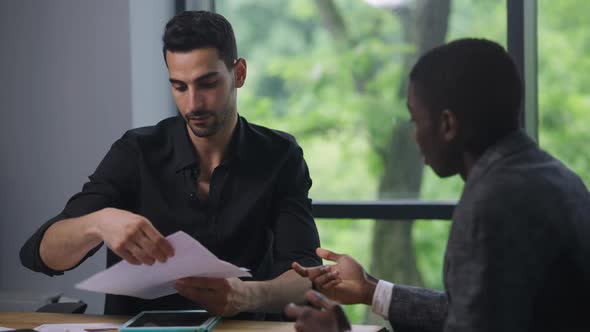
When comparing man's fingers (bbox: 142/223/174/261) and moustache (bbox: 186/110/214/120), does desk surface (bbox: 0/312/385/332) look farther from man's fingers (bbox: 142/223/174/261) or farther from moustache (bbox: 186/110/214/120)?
moustache (bbox: 186/110/214/120)

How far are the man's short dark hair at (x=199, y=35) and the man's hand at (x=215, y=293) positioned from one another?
0.65 m

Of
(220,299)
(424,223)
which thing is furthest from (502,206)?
(424,223)

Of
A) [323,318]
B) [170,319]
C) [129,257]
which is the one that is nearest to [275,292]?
[170,319]

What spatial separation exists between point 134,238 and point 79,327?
269 mm

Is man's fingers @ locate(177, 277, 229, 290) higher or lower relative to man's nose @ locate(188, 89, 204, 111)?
lower

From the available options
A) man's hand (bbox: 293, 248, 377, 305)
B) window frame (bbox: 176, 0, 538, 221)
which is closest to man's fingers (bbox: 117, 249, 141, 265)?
man's hand (bbox: 293, 248, 377, 305)

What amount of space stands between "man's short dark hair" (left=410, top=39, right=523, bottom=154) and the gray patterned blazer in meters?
0.06

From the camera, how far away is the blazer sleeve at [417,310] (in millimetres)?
1561

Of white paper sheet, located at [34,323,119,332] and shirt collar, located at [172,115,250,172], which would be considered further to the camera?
shirt collar, located at [172,115,250,172]

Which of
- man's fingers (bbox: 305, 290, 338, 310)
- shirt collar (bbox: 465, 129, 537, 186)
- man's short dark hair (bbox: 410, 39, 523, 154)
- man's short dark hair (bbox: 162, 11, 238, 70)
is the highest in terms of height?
man's short dark hair (bbox: 162, 11, 238, 70)

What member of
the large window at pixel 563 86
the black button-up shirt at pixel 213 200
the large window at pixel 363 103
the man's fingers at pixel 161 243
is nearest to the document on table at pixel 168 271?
the man's fingers at pixel 161 243

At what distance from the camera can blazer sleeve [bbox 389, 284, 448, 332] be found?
61.4 inches

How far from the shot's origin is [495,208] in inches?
45.4

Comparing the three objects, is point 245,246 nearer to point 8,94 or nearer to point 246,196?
point 246,196
